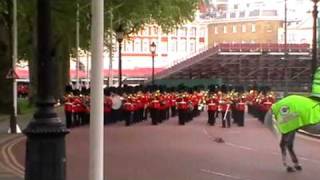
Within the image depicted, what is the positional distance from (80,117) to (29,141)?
21996mm

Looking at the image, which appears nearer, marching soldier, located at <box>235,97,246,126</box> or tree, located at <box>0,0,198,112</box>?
marching soldier, located at <box>235,97,246,126</box>

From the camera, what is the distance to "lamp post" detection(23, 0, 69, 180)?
8922 millimetres

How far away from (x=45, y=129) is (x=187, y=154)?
10801mm

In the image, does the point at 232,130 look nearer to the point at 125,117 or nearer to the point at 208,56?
the point at 125,117

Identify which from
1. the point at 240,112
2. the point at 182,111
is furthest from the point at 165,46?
the point at 240,112

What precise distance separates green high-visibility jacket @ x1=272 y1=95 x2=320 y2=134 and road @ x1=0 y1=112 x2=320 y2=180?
0.97 meters

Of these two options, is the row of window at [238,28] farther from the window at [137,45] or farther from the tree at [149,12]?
the tree at [149,12]

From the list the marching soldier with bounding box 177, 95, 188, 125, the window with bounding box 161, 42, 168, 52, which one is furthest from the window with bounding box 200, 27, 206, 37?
the marching soldier with bounding box 177, 95, 188, 125

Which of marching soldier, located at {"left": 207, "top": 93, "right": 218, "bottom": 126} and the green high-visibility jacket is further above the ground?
the green high-visibility jacket

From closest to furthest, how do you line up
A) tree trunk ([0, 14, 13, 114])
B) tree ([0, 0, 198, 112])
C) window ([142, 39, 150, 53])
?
tree ([0, 0, 198, 112])
tree trunk ([0, 14, 13, 114])
window ([142, 39, 150, 53])

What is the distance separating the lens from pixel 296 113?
50.6 feet

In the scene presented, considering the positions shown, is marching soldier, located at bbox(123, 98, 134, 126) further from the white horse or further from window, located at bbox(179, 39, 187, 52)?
window, located at bbox(179, 39, 187, 52)

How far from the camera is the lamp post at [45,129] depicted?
351 inches

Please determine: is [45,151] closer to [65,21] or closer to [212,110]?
[212,110]
